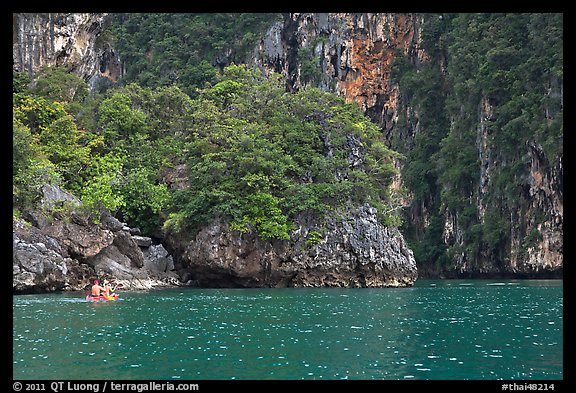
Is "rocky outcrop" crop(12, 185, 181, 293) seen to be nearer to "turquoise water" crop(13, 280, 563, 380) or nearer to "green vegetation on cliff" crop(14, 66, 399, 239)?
"green vegetation on cliff" crop(14, 66, 399, 239)

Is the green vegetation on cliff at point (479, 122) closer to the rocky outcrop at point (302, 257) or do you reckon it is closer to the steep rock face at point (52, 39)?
the rocky outcrop at point (302, 257)

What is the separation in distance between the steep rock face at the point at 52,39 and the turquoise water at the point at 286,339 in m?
26.3

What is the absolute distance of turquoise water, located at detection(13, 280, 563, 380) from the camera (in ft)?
45.8

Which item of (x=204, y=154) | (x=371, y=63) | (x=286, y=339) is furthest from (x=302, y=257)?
(x=371, y=63)

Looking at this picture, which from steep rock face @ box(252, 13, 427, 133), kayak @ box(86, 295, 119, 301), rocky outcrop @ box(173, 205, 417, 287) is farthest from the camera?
steep rock face @ box(252, 13, 427, 133)

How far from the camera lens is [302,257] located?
41.7 m

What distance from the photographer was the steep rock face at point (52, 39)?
50.2m

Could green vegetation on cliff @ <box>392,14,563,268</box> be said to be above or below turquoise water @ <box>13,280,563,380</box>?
above

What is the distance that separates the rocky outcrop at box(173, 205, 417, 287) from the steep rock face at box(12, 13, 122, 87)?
771 inches

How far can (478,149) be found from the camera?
62.5m

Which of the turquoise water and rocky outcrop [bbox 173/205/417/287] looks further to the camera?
rocky outcrop [bbox 173/205/417/287]

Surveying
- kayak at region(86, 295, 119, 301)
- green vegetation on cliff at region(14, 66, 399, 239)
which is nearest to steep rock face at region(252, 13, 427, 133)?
green vegetation on cliff at region(14, 66, 399, 239)
